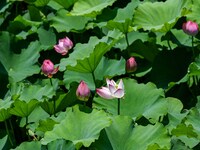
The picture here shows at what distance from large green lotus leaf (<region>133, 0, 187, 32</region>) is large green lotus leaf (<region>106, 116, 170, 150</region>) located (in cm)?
63

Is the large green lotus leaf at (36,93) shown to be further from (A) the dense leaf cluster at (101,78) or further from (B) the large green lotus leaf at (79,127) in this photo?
(B) the large green lotus leaf at (79,127)

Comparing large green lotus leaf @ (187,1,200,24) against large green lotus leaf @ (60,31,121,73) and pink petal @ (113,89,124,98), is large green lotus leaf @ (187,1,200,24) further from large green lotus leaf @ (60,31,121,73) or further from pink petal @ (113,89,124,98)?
pink petal @ (113,89,124,98)

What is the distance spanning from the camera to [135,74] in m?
2.46

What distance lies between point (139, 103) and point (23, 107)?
0.41m

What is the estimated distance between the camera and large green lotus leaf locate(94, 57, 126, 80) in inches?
90.3

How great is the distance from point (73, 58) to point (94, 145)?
0.60 m

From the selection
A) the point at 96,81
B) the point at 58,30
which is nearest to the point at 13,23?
the point at 58,30

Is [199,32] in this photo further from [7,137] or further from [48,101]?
[7,137]

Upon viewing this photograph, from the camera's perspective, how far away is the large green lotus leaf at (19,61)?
2469mm

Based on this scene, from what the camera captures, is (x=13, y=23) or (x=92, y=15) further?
(x=13, y=23)

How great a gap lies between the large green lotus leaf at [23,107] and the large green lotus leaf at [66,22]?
2.22 ft

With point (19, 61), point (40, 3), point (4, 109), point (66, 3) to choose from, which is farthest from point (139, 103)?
point (40, 3)

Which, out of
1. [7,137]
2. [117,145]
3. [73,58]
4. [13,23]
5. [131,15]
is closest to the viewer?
[117,145]

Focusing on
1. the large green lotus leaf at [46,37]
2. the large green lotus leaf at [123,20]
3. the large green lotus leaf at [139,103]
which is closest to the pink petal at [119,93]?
the large green lotus leaf at [139,103]
